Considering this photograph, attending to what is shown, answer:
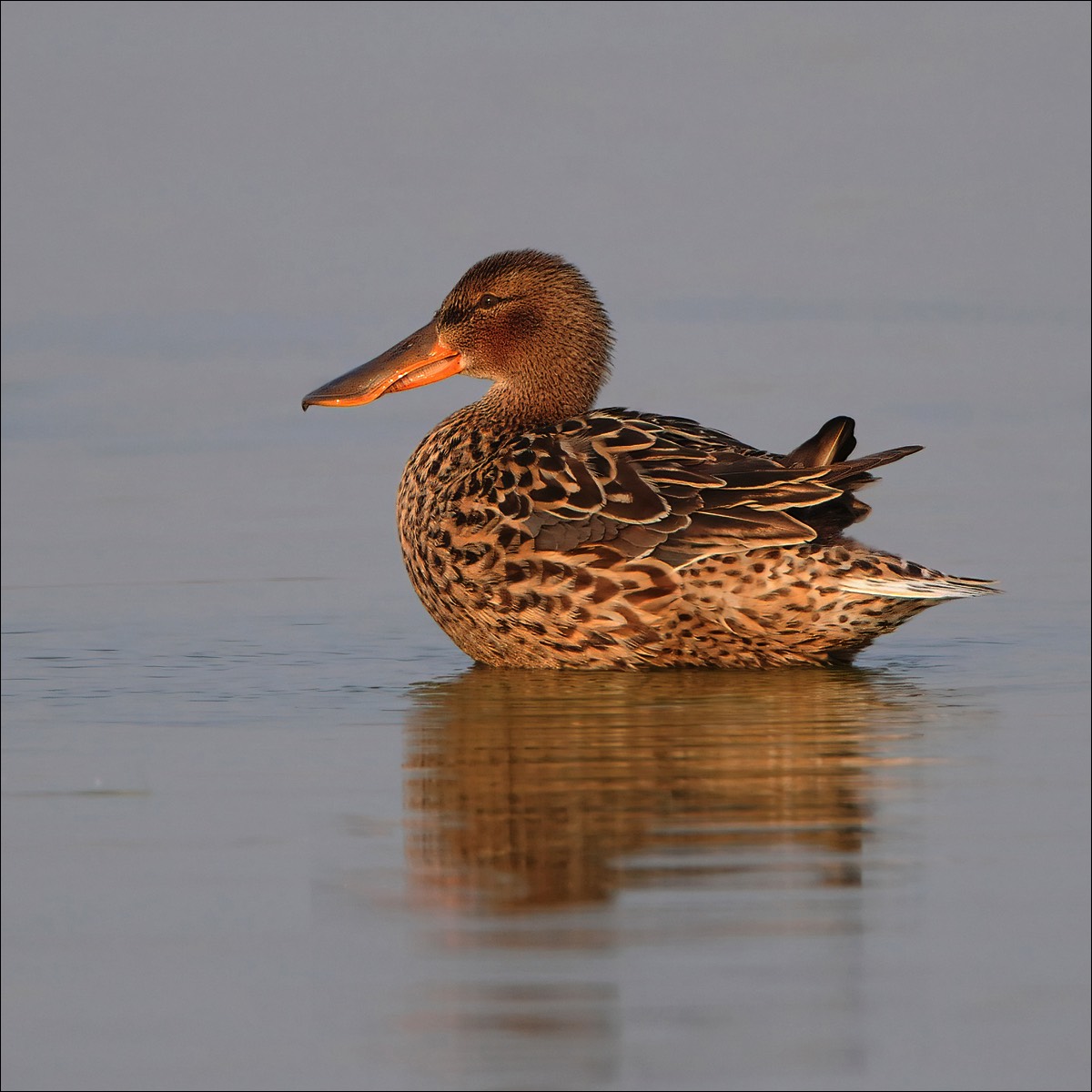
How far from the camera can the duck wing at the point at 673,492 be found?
8156 mm

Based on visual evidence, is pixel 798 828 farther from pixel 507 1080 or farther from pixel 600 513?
pixel 600 513

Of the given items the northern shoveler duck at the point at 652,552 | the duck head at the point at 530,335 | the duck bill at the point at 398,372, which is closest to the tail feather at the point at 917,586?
the northern shoveler duck at the point at 652,552

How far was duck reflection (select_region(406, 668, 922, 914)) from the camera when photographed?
18.1 feet

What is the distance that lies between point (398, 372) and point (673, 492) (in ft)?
6.81

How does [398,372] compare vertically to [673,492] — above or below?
above

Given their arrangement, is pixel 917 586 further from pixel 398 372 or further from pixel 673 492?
pixel 398 372

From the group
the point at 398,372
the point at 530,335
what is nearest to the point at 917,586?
the point at 530,335

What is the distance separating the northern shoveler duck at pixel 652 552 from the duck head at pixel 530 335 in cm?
46

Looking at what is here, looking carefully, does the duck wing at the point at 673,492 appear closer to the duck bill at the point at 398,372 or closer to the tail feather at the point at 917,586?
the tail feather at the point at 917,586

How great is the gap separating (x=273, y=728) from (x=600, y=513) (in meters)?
→ 1.65

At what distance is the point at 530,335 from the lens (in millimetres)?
9492

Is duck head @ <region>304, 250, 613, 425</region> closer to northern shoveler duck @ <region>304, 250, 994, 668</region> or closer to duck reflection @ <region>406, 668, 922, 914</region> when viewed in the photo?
northern shoveler duck @ <region>304, 250, 994, 668</region>

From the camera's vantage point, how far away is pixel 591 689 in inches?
318

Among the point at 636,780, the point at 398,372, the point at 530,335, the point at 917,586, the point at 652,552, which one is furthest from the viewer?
→ the point at 398,372
